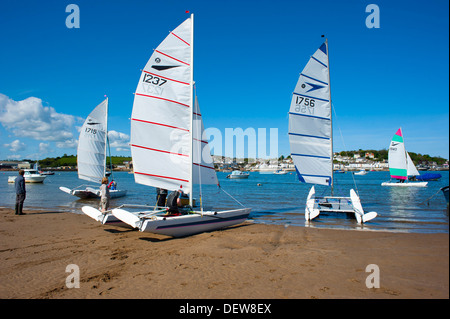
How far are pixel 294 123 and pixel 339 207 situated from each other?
470 cm

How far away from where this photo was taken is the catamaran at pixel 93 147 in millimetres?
22297

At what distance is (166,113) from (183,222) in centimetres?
373

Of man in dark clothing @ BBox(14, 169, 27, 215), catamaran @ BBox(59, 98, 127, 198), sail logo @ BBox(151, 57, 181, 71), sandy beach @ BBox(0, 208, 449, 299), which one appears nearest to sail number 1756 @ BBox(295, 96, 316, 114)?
sandy beach @ BBox(0, 208, 449, 299)

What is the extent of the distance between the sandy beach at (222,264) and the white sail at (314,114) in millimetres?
5434

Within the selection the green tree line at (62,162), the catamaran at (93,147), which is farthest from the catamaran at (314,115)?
the green tree line at (62,162)

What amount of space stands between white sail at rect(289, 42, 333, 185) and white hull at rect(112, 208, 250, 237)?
19.0 feet

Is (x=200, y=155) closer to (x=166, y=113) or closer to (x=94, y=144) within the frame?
(x=166, y=113)

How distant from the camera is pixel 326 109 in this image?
14547 millimetres

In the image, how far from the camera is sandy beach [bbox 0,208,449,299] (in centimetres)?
445

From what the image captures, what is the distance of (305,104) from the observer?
14531 mm

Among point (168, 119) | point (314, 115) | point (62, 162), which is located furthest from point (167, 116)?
point (62, 162)

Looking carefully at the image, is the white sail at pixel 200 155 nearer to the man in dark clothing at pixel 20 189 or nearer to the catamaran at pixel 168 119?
the catamaran at pixel 168 119
